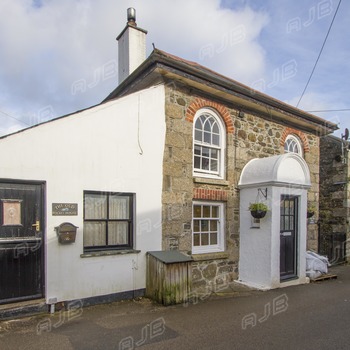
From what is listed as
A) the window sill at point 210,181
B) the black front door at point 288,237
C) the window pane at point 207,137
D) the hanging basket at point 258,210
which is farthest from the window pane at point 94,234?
the black front door at point 288,237

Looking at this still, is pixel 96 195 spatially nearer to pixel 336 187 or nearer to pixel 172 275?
pixel 172 275

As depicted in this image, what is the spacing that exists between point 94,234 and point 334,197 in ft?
32.1

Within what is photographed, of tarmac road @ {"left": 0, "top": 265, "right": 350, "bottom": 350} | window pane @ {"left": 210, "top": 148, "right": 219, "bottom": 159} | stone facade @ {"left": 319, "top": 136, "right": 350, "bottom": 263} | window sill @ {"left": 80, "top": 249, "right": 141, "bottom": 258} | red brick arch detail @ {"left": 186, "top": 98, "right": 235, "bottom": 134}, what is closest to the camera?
tarmac road @ {"left": 0, "top": 265, "right": 350, "bottom": 350}

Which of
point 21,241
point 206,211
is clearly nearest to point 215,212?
point 206,211

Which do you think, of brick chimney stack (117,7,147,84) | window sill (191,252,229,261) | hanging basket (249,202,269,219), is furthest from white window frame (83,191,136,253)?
brick chimney stack (117,7,147,84)

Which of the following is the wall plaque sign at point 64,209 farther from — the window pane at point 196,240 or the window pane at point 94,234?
the window pane at point 196,240

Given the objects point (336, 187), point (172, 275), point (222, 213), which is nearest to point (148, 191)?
point (172, 275)

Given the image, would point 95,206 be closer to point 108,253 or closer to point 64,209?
point 64,209

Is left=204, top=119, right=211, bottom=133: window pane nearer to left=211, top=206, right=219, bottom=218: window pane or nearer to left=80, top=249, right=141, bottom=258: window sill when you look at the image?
left=211, top=206, right=219, bottom=218: window pane

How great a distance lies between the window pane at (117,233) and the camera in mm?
6602

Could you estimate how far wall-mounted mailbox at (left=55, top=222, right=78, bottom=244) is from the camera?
5734 mm

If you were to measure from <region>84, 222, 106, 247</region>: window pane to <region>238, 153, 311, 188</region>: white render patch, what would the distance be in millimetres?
3913

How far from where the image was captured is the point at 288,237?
8547 mm

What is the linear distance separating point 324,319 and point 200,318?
2.12 metres
